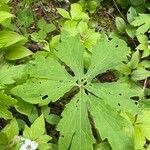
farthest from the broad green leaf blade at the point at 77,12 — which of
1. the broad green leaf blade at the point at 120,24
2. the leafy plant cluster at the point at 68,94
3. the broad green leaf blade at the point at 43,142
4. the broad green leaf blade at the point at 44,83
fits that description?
the broad green leaf blade at the point at 43,142

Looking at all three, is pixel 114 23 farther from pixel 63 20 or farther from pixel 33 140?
pixel 33 140

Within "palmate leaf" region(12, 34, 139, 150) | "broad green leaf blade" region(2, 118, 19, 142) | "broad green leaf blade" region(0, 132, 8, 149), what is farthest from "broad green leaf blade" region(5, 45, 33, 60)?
"broad green leaf blade" region(0, 132, 8, 149)

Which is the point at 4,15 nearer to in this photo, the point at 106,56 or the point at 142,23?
the point at 106,56

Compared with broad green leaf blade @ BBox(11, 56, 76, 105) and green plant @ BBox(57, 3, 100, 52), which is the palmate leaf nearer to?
broad green leaf blade @ BBox(11, 56, 76, 105)

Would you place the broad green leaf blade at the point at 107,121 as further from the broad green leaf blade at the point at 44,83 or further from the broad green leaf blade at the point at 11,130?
the broad green leaf blade at the point at 11,130

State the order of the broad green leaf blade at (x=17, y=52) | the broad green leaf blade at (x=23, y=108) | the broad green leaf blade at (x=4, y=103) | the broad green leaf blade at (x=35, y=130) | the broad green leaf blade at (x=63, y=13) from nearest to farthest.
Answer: the broad green leaf blade at (x=4, y=103), the broad green leaf blade at (x=35, y=130), the broad green leaf blade at (x=23, y=108), the broad green leaf blade at (x=17, y=52), the broad green leaf blade at (x=63, y=13)

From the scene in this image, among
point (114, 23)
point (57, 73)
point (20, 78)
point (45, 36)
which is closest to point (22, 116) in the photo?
point (20, 78)
